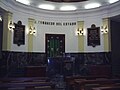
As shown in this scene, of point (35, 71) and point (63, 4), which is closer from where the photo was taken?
point (35, 71)

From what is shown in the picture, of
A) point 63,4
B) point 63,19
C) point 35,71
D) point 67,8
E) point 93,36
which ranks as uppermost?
point 63,4

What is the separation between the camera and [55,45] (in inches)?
511

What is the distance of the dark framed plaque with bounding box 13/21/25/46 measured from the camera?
11195mm

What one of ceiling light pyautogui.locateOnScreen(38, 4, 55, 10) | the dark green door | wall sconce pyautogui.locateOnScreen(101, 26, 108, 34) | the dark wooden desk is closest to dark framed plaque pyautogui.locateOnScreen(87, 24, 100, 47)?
wall sconce pyautogui.locateOnScreen(101, 26, 108, 34)

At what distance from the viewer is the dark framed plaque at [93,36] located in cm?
1211

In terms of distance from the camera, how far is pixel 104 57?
38.1 ft

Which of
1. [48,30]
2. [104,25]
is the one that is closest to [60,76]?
[48,30]

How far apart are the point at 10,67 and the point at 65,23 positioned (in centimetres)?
482

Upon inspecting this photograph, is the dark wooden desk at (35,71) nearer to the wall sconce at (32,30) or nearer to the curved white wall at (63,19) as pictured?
the curved white wall at (63,19)

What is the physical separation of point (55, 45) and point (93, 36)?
2673 millimetres

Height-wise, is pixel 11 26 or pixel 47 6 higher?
pixel 47 6

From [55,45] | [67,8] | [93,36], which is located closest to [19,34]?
[55,45]

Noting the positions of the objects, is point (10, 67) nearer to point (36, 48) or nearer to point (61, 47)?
point (36, 48)

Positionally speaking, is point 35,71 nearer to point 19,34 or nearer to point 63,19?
point 19,34
